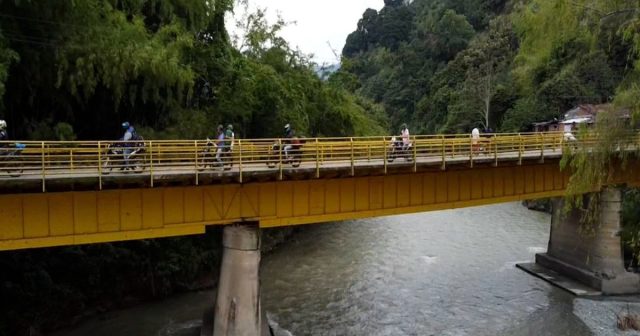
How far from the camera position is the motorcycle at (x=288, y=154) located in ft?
61.8

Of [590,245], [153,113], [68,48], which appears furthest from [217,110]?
[590,245]

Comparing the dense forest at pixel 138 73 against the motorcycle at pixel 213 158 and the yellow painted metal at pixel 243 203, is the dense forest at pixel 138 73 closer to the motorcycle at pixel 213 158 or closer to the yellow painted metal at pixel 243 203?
the yellow painted metal at pixel 243 203

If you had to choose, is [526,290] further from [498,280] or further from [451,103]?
[451,103]

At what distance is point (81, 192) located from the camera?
15992mm

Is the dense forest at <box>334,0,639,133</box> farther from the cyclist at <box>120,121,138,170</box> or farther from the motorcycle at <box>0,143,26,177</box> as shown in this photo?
the motorcycle at <box>0,143,26,177</box>

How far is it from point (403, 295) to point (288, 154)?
37.3 feet

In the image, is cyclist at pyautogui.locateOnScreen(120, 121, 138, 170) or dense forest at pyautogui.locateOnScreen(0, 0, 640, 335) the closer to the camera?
dense forest at pyautogui.locateOnScreen(0, 0, 640, 335)

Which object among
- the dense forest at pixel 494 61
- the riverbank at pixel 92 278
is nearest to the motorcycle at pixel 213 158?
the riverbank at pixel 92 278

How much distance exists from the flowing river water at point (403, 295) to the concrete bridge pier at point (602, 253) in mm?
1462

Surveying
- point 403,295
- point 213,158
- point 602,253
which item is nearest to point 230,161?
point 213,158

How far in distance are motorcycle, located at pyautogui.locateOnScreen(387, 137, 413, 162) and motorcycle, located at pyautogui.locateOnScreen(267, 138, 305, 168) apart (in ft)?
13.0

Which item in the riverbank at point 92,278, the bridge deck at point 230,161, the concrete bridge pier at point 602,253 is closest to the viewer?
the bridge deck at point 230,161

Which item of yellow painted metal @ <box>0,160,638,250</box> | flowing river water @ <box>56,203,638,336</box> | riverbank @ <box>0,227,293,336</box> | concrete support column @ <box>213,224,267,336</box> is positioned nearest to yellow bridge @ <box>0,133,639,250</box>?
yellow painted metal @ <box>0,160,638,250</box>

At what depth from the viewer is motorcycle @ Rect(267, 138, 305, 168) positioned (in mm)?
18827
